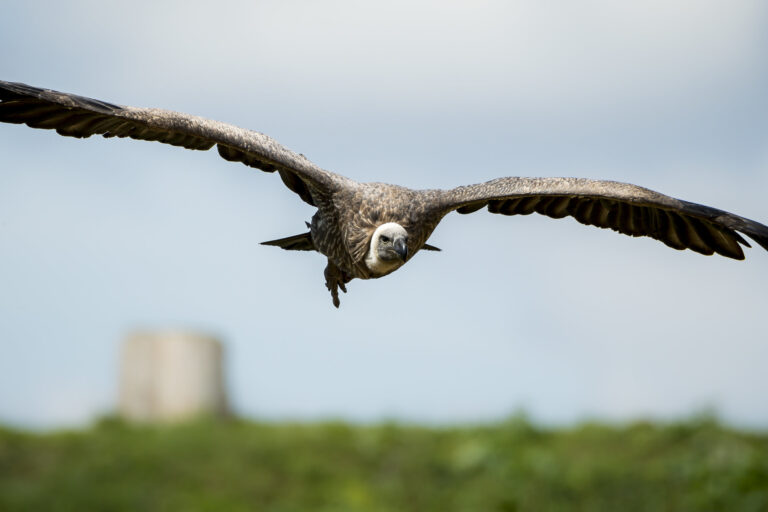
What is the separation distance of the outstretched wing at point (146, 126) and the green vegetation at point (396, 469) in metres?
10.2

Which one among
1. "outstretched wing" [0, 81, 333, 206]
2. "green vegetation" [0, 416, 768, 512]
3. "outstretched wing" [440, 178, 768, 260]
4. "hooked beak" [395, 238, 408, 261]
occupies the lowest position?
"green vegetation" [0, 416, 768, 512]

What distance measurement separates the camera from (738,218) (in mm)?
8750

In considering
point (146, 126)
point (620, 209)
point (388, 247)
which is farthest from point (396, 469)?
point (146, 126)

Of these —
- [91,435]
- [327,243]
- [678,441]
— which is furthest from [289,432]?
[327,243]

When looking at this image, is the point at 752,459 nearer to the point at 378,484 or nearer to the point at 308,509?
the point at 378,484

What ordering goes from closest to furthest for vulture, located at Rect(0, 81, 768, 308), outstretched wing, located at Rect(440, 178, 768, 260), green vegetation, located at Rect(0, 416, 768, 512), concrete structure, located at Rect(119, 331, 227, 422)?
vulture, located at Rect(0, 81, 768, 308)
outstretched wing, located at Rect(440, 178, 768, 260)
green vegetation, located at Rect(0, 416, 768, 512)
concrete structure, located at Rect(119, 331, 227, 422)

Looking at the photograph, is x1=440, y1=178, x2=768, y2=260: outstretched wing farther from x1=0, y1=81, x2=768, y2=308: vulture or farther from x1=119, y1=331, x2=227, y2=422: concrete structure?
x1=119, y1=331, x2=227, y2=422: concrete structure

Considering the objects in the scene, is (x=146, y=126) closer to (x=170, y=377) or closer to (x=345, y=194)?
(x=345, y=194)

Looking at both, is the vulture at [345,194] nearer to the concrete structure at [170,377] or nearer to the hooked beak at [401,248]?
the hooked beak at [401,248]

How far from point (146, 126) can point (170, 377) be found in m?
14.7

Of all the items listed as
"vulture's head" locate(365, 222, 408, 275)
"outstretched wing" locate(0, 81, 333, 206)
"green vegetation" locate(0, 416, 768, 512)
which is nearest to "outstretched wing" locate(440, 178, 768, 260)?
"vulture's head" locate(365, 222, 408, 275)

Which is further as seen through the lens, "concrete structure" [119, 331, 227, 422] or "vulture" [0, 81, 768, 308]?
"concrete structure" [119, 331, 227, 422]

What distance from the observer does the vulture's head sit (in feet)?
26.3

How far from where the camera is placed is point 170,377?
22.3 m
